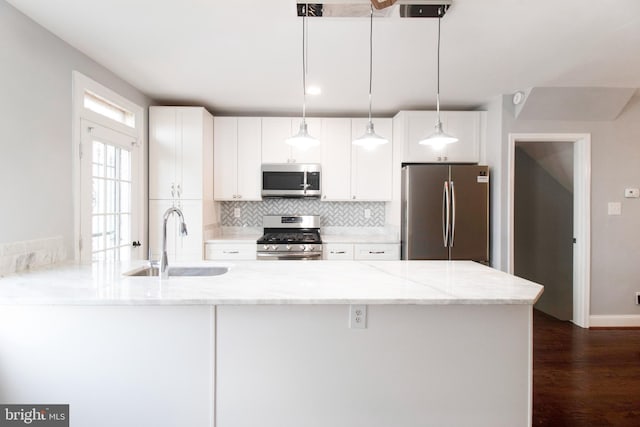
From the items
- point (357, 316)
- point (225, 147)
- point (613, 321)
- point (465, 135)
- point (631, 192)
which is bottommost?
point (613, 321)

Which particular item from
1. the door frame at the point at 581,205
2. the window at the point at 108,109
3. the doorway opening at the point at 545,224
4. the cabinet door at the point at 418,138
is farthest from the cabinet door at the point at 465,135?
the window at the point at 108,109

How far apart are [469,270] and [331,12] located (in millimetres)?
1718

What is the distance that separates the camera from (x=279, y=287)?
1.64 metres

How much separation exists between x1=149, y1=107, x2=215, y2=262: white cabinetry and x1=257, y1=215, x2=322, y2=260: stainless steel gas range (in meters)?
0.73

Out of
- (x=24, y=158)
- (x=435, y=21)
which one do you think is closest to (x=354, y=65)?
(x=435, y=21)

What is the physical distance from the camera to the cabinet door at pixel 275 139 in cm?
393

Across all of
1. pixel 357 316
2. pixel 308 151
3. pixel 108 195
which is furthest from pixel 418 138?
pixel 108 195

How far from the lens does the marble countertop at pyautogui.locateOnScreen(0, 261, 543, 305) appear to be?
148 centimetres

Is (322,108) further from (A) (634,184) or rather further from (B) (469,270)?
(A) (634,184)

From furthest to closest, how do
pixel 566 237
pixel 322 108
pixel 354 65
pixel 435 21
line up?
pixel 566 237
pixel 322 108
pixel 354 65
pixel 435 21

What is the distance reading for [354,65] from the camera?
8.93 feet

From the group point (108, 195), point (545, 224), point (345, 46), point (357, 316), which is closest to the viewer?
point (357, 316)

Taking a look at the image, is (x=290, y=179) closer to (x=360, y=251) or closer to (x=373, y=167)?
(x=373, y=167)

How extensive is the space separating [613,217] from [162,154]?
4.79 metres
